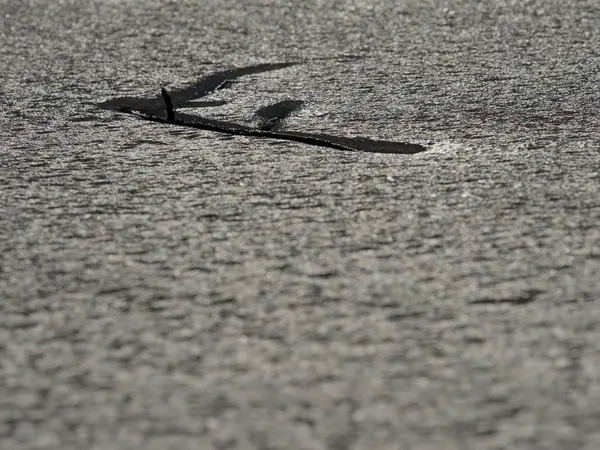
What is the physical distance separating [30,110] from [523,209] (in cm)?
67

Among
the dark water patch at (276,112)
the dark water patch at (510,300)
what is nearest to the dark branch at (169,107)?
the dark water patch at (276,112)

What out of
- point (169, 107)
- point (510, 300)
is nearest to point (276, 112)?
point (169, 107)

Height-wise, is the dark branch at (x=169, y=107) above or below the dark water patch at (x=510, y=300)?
above

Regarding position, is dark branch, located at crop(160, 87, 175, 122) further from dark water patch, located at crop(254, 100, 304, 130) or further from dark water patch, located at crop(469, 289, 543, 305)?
dark water patch, located at crop(469, 289, 543, 305)

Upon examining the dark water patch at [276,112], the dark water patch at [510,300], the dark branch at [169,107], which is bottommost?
the dark water patch at [510,300]

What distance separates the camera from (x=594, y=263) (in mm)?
839

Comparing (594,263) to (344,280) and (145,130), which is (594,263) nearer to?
(344,280)

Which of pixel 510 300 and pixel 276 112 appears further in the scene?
pixel 276 112

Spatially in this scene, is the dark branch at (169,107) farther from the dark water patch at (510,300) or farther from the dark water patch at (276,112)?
the dark water patch at (510,300)

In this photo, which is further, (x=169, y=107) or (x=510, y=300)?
(x=169, y=107)

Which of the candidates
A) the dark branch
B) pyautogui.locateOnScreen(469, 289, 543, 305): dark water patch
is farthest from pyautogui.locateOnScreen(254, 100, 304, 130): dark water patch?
pyautogui.locateOnScreen(469, 289, 543, 305): dark water patch

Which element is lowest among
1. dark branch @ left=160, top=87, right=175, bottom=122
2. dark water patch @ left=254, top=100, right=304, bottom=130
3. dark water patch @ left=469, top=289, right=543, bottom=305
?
dark water patch @ left=469, top=289, right=543, bottom=305

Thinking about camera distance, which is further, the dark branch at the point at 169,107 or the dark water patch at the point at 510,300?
the dark branch at the point at 169,107

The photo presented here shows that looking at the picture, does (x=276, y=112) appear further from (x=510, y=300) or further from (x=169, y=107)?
(x=510, y=300)
